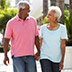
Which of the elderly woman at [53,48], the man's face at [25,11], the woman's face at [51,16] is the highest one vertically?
the man's face at [25,11]

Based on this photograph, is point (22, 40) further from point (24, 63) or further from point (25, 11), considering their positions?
point (25, 11)

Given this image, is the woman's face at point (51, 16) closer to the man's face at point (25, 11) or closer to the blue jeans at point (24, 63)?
the man's face at point (25, 11)

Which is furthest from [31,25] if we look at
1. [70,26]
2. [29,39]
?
[70,26]

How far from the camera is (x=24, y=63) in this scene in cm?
553

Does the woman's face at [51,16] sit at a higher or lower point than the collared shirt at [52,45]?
higher

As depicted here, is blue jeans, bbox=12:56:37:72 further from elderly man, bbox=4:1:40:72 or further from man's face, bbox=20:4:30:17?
man's face, bbox=20:4:30:17

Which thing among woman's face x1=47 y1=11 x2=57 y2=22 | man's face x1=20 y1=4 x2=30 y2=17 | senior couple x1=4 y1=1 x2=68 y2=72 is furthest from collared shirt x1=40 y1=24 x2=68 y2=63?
man's face x1=20 y1=4 x2=30 y2=17

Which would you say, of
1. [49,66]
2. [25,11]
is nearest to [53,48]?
[49,66]

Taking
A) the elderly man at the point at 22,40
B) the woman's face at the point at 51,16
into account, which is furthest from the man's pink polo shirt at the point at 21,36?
the woman's face at the point at 51,16

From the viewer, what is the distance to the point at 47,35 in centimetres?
558

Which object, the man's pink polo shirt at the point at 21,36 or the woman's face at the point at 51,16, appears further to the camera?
the woman's face at the point at 51,16

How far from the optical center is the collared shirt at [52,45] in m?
5.56

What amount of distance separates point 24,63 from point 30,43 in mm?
359

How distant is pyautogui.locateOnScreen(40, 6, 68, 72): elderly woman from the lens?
18.2 feet
